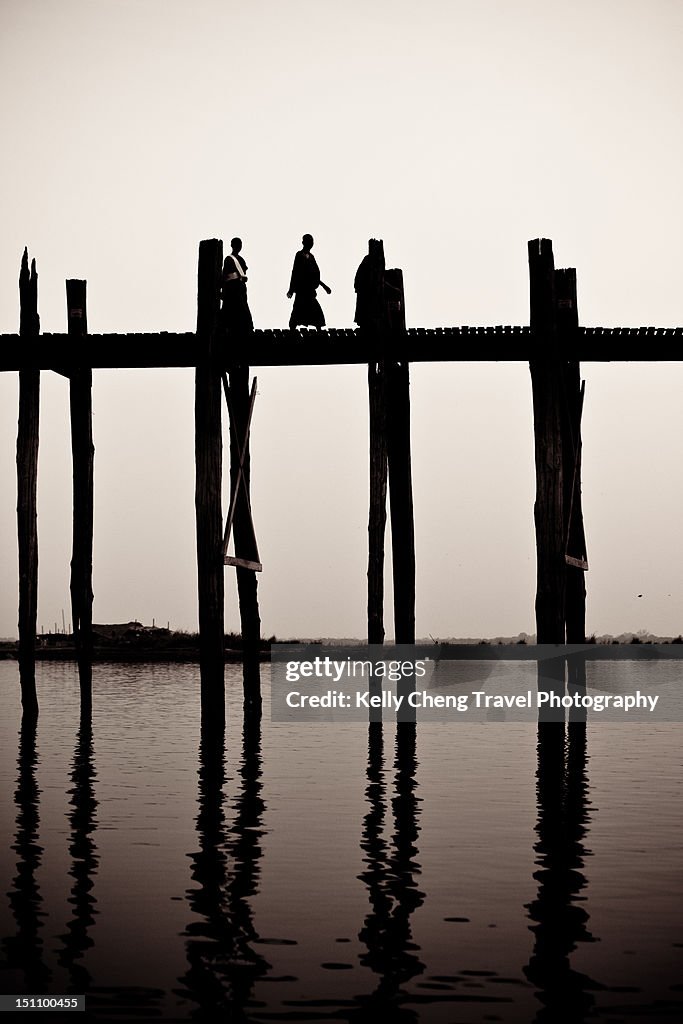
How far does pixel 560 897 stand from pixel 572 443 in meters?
6.40

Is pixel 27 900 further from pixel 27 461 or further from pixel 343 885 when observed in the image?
pixel 27 461

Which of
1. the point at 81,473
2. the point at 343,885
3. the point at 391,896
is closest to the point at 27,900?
the point at 343,885

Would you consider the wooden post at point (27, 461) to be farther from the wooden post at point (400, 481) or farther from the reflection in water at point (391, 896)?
the reflection in water at point (391, 896)

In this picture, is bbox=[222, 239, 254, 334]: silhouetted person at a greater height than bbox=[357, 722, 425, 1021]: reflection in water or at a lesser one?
greater

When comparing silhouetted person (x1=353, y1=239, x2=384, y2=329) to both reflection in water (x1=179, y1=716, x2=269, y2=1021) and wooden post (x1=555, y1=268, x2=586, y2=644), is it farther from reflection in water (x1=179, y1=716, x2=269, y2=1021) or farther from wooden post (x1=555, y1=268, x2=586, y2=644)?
reflection in water (x1=179, y1=716, x2=269, y2=1021)

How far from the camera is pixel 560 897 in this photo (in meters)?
7.86

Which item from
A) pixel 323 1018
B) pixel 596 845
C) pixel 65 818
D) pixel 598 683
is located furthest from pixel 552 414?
pixel 598 683

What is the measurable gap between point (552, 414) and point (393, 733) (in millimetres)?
7549

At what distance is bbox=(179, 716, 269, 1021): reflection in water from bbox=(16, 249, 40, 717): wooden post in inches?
157

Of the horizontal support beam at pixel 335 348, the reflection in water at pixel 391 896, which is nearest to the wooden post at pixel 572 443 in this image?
the horizontal support beam at pixel 335 348

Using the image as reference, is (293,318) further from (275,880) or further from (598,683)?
(598,683)

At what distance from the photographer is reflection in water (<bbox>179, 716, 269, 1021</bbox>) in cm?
610

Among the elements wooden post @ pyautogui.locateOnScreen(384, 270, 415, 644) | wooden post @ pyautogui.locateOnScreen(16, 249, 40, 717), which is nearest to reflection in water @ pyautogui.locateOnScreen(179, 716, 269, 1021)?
wooden post @ pyautogui.locateOnScreen(384, 270, 415, 644)

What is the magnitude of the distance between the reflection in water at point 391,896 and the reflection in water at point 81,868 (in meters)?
1.25
